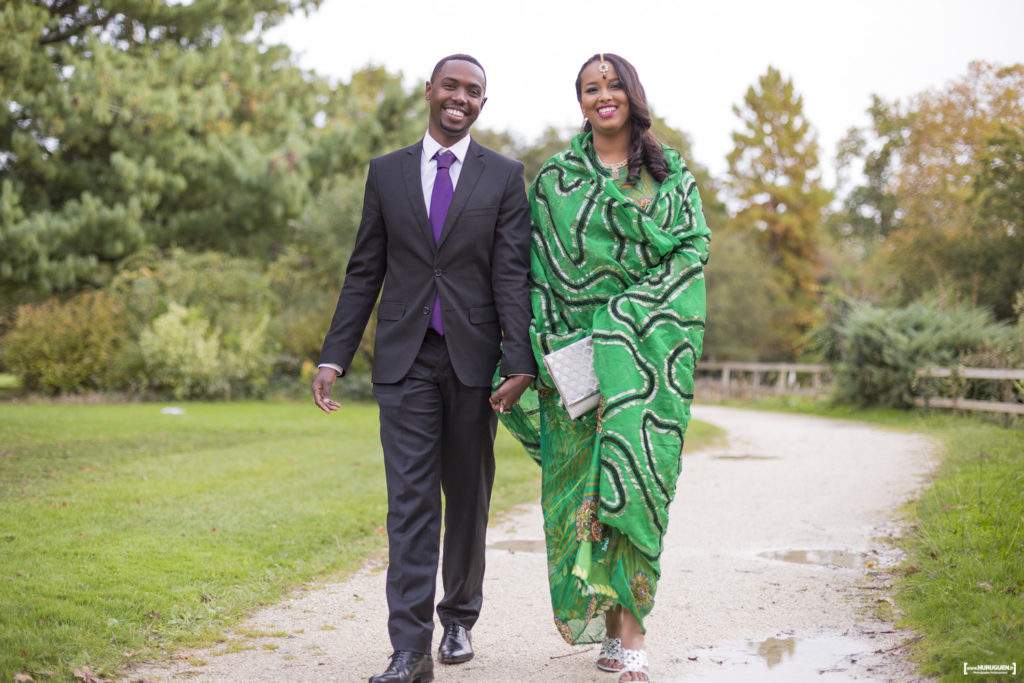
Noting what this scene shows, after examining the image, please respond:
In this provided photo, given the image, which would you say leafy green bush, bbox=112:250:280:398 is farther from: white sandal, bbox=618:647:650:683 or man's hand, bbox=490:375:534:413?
white sandal, bbox=618:647:650:683

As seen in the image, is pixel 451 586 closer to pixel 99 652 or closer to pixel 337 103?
pixel 99 652

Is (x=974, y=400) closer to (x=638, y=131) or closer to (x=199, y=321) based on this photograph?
(x=638, y=131)

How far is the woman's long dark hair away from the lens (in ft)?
12.2

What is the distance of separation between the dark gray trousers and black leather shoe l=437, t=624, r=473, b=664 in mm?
37

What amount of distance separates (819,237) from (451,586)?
4000 cm

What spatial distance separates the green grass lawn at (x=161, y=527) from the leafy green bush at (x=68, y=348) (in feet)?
19.9

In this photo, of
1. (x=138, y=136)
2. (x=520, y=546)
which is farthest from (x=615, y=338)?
(x=138, y=136)

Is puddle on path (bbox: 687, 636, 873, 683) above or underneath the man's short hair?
underneath

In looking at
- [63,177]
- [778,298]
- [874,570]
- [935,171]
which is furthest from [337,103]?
[874,570]

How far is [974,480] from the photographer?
23.6 ft

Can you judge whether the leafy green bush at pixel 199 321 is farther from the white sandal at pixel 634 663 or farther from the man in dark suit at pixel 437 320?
the white sandal at pixel 634 663

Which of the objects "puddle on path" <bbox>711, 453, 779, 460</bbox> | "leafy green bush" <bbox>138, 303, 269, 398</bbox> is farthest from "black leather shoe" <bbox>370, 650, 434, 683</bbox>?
"leafy green bush" <bbox>138, 303, 269, 398</bbox>

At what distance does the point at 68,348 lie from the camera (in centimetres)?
1883

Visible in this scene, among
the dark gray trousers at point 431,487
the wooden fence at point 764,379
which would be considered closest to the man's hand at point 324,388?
the dark gray trousers at point 431,487
